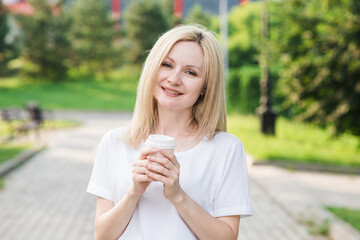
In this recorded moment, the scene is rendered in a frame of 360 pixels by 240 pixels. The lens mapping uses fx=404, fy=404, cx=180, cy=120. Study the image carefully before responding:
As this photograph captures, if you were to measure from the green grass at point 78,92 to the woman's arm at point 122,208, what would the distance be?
25.2m

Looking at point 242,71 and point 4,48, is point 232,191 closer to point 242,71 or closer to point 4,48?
point 242,71

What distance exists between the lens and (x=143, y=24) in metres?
39.8

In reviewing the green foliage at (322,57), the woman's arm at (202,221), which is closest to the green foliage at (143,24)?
the green foliage at (322,57)

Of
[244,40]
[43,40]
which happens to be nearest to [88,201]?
[244,40]

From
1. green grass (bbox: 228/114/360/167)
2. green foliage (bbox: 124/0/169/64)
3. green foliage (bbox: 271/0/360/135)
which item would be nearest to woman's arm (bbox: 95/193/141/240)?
green grass (bbox: 228/114/360/167)

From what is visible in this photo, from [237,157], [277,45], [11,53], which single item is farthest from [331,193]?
[11,53]

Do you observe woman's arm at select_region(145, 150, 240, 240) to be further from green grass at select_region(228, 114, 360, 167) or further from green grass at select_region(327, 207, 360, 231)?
green grass at select_region(228, 114, 360, 167)

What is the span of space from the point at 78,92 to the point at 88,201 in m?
30.6

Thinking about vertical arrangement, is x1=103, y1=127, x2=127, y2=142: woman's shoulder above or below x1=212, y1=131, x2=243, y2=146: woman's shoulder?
above

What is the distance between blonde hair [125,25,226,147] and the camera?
1911 millimetres

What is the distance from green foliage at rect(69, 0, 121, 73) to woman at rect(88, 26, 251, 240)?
3816 centimetres

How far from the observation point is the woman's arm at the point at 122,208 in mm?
1662

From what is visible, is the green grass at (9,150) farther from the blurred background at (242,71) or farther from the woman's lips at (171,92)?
the woman's lips at (171,92)

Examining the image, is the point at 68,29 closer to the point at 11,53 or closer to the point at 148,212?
the point at 11,53
